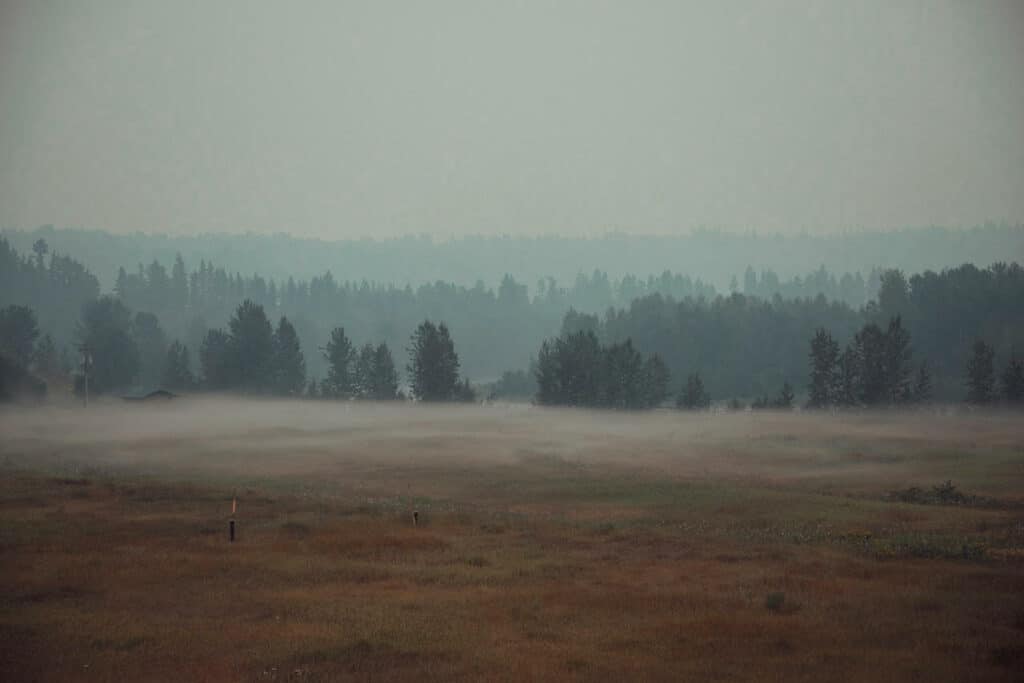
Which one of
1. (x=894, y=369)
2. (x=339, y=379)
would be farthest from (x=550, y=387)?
→ (x=894, y=369)

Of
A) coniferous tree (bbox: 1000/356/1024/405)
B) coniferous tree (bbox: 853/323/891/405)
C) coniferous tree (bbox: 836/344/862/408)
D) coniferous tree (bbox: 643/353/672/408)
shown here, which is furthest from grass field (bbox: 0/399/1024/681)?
coniferous tree (bbox: 643/353/672/408)

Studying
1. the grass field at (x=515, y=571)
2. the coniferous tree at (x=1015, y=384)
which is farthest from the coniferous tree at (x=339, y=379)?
the coniferous tree at (x=1015, y=384)

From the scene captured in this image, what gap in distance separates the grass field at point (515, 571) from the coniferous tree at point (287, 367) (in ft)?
354

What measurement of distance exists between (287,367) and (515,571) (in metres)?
163

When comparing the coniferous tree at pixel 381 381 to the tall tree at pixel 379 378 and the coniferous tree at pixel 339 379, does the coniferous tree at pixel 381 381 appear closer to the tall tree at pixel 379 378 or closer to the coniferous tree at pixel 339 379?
the tall tree at pixel 379 378

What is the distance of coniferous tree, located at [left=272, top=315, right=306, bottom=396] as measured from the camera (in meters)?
191

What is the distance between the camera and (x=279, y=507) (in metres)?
53.2

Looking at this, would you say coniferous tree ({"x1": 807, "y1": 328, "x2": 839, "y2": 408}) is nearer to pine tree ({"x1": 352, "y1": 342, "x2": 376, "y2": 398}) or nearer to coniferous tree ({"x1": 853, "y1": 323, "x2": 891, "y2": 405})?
coniferous tree ({"x1": 853, "y1": 323, "x2": 891, "y2": 405})

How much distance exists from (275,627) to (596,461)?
60.6 meters

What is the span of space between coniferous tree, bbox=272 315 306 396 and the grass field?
354 feet

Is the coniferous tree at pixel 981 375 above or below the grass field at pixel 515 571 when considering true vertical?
above

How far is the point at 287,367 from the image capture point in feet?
629

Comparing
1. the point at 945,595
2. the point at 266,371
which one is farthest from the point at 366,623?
the point at 266,371

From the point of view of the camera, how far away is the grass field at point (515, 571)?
80.7ft
